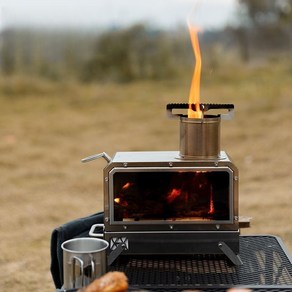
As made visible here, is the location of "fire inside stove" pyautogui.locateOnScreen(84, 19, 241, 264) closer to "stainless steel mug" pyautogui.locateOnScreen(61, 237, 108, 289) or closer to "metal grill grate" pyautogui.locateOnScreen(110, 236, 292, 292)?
"metal grill grate" pyautogui.locateOnScreen(110, 236, 292, 292)

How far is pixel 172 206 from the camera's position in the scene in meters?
2.23

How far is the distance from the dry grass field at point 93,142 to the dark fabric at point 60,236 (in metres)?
1.12

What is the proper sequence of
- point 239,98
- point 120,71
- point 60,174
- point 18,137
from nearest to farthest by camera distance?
point 60,174 < point 18,137 < point 239,98 < point 120,71

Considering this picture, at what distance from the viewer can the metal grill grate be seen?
2035 millimetres

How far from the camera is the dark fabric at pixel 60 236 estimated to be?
2541mm

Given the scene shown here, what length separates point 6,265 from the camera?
13.3 feet

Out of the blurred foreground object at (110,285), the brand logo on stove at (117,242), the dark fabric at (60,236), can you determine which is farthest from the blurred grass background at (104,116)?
the blurred foreground object at (110,285)

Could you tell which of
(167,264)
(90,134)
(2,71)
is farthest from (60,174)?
(167,264)

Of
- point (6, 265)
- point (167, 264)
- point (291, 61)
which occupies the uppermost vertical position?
point (291, 61)

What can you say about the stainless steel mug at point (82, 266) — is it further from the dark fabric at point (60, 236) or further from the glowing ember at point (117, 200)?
the dark fabric at point (60, 236)

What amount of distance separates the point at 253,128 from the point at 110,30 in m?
3.09

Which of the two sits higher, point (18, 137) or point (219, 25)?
point (219, 25)

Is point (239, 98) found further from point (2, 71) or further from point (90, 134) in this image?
point (2, 71)

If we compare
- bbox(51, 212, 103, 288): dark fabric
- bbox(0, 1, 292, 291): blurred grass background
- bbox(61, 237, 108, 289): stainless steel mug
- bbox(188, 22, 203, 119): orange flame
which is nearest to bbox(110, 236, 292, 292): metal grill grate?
bbox(61, 237, 108, 289): stainless steel mug
